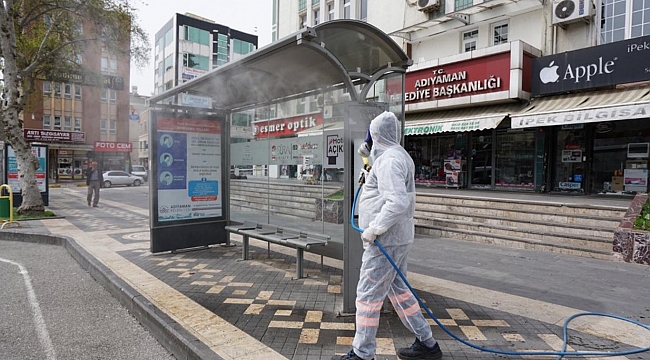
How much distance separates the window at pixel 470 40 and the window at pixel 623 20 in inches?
161

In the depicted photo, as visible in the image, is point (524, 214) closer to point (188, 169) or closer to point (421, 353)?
point (421, 353)

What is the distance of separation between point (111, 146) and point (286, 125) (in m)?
41.3

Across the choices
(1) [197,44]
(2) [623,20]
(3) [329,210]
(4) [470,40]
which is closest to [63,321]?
(3) [329,210]

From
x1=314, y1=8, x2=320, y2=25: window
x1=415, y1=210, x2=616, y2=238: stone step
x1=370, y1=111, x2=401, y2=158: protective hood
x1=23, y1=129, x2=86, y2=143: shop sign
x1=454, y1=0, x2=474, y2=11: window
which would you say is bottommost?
x1=415, y1=210, x2=616, y2=238: stone step

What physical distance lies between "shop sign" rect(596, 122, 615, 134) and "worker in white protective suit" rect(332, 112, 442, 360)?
11366 millimetres

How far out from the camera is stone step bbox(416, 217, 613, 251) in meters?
7.23

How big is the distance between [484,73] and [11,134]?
47.0ft

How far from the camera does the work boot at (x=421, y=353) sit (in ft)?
10.6

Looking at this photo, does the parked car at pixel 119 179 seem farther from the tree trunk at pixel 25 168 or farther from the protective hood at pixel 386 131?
the protective hood at pixel 386 131

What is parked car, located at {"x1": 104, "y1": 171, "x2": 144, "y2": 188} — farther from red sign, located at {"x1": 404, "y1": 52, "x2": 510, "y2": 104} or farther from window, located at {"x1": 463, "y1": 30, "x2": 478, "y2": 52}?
window, located at {"x1": 463, "y1": 30, "x2": 478, "y2": 52}

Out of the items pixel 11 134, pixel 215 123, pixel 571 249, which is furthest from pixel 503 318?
pixel 11 134

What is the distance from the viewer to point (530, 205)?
353 inches

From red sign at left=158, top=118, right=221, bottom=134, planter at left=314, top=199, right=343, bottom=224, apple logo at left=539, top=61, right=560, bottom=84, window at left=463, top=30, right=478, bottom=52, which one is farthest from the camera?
window at left=463, top=30, right=478, bottom=52

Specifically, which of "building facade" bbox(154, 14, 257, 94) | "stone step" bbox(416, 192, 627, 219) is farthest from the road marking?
"building facade" bbox(154, 14, 257, 94)
